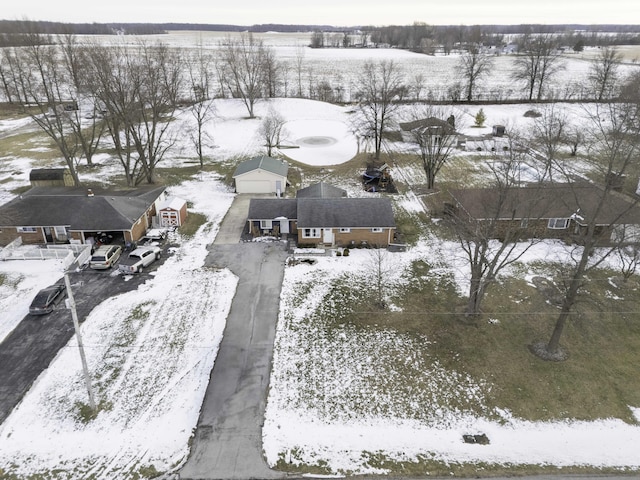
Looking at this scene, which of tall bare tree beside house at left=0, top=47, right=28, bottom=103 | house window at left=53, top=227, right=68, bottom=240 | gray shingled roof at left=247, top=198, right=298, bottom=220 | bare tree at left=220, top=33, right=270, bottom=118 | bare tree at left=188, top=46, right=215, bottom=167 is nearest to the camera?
house window at left=53, top=227, right=68, bottom=240

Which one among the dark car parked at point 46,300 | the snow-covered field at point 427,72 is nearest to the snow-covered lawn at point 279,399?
A: the dark car parked at point 46,300

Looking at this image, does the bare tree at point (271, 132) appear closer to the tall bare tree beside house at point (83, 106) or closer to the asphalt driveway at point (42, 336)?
the tall bare tree beside house at point (83, 106)

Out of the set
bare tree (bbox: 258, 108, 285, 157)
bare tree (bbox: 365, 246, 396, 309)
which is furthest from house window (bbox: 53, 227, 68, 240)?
bare tree (bbox: 258, 108, 285, 157)

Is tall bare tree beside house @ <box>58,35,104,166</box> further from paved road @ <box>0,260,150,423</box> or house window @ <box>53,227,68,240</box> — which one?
paved road @ <box>0,260,150,423</box>

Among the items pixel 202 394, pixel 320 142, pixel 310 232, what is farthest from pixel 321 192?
pixel 320 142

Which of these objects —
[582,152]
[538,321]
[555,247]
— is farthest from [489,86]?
[538,321]

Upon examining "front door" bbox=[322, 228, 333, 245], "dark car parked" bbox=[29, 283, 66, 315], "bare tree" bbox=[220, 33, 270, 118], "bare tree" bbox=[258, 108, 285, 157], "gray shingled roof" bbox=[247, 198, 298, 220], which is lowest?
"dark car parked" bbox=[29, 283, 66, 315]
